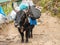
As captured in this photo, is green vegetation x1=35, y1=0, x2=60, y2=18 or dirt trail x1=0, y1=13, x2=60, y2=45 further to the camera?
green vegetation x1=35, y1=0, x2=60, y2=18

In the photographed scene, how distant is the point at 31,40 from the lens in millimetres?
13625

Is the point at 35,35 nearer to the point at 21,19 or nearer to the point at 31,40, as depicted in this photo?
the point at 31,40

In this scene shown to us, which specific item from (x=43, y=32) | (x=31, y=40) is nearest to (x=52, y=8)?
(x=43, y=32)

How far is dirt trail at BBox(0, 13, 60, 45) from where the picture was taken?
13.4m

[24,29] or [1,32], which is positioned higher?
[24,29]

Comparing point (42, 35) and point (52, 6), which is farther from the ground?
point (42, 35)

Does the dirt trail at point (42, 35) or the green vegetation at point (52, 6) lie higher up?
the dirt trail at point (42, 35)

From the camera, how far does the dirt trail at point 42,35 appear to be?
44.1 feet

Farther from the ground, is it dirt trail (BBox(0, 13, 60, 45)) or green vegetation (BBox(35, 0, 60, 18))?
dirt trail (BBox(0, 13, 60, 45))

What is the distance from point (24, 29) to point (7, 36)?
2.32m

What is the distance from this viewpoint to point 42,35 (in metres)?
14.8

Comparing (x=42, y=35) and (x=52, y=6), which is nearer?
(x=42, y=35)

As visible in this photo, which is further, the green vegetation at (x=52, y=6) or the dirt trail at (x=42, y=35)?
the green vegetation at (x=52, y=6)

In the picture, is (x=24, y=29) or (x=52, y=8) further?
(x=52, y=8)
